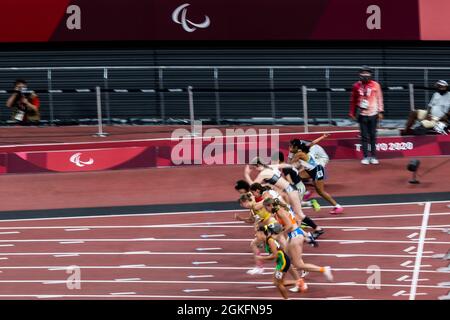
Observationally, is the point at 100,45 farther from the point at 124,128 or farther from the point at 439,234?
the point at 439,234

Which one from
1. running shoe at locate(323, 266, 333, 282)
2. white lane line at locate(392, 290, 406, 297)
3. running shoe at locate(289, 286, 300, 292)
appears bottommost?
white lane line at locate(392, 290, 406, 297)

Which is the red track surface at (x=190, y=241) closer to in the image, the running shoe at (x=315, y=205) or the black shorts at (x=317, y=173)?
the running shoe at (x=315, y=205)

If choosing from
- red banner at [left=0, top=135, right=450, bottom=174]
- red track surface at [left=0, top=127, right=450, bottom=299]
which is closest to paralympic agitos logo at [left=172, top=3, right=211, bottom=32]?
red banner at [left=0, top=135, right=450, bottom=174]

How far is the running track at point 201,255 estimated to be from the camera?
19.5 metres

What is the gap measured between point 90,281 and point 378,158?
30.6 ft

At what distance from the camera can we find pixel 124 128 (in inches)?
1210

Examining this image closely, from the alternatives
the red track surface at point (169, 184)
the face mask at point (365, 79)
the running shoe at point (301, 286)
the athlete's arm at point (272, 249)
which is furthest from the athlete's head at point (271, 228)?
the face mask at point (365, 79)

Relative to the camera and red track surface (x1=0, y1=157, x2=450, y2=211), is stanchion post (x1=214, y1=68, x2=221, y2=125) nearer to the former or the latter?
red track surface (x1=0, y1=157, x2=450, y2=211)

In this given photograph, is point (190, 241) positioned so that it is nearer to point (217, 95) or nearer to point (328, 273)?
point (328, 273)

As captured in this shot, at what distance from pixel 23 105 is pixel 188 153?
182 inches

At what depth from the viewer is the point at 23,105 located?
29734 mm

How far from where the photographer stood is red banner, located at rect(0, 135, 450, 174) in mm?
27328

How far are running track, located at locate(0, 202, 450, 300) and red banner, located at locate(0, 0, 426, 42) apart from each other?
9062 mm

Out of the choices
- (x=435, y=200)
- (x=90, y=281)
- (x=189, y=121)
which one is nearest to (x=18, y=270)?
(x=90, y=281)
